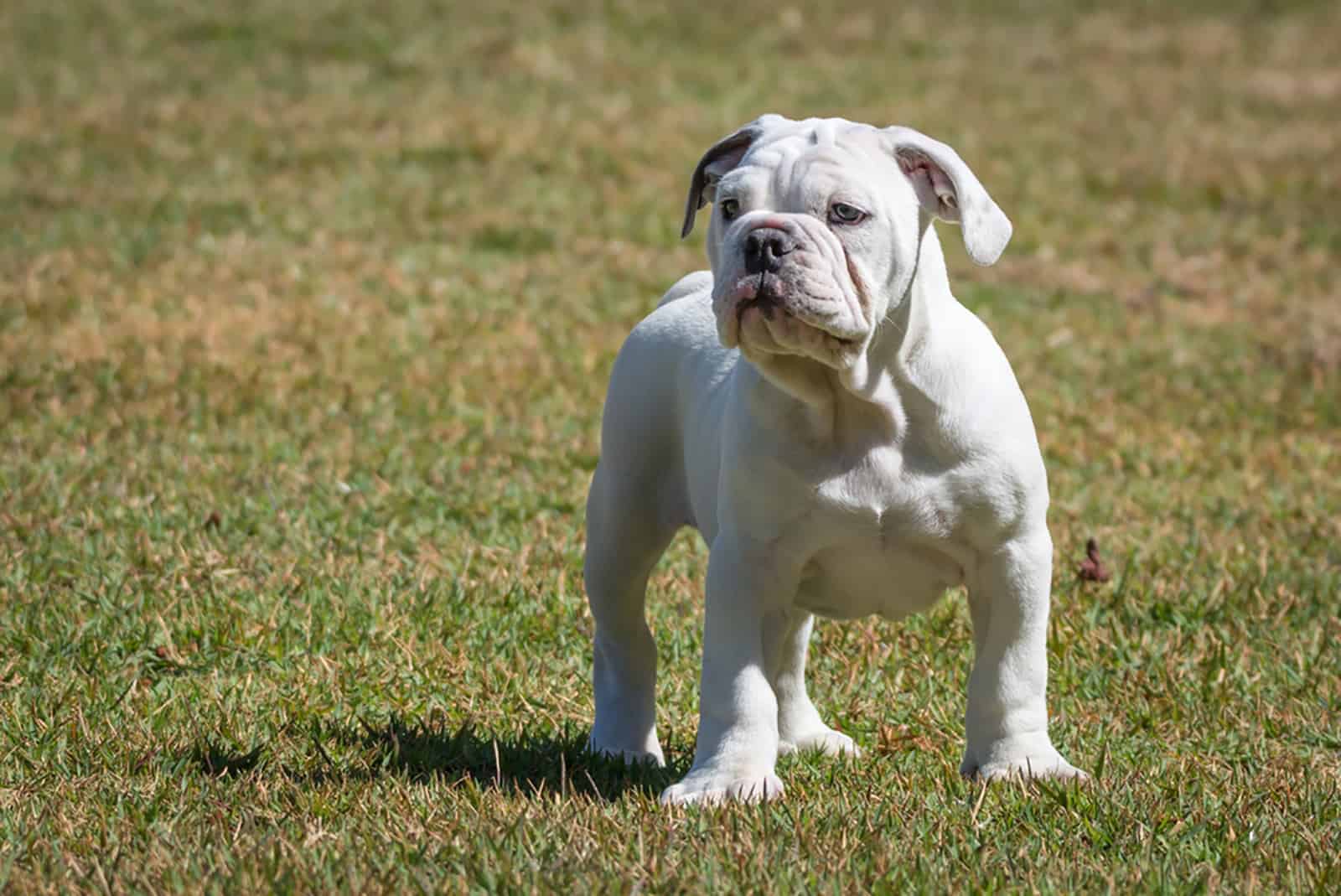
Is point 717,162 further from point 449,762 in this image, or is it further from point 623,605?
point 449,762

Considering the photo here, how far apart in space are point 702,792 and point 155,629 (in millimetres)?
2027

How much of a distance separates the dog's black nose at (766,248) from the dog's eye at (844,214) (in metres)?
0.17

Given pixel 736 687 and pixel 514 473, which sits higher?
pixel 736 687

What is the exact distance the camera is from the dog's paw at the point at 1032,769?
3998mm

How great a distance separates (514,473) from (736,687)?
3432 millimetres

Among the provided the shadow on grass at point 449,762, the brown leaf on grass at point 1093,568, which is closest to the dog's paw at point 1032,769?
the shadow on grass at point 449,762

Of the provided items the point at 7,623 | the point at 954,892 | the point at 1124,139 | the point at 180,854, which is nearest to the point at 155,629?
the point at 7,623

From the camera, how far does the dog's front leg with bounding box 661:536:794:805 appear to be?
3.86 meters

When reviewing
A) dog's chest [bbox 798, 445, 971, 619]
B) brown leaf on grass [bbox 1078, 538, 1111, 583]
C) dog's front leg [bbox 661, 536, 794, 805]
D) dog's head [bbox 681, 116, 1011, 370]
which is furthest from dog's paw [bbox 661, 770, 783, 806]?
brown leaf on grass [bbox 1078, 538, 1111, 583]

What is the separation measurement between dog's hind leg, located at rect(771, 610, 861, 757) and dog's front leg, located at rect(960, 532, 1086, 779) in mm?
515

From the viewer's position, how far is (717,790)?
12.6 ft

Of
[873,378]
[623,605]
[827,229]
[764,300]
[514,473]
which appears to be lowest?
[514,473]

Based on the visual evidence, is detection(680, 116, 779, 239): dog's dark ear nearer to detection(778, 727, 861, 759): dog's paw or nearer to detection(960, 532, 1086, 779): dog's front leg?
detection(960, 532, 1086, 779): dog's front leg

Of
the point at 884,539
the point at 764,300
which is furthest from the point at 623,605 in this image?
the point at 764,300
